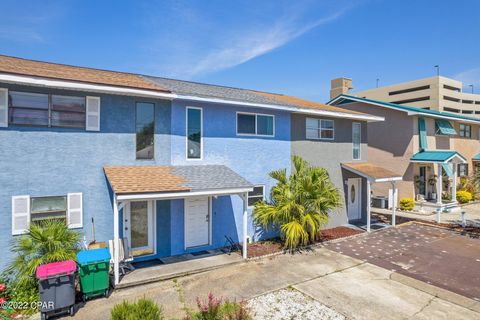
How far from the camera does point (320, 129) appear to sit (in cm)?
1636

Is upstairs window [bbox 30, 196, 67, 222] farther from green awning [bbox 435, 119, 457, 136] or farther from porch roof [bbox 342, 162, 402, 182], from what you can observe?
green awning [bbox 435, 119, 457, 136]

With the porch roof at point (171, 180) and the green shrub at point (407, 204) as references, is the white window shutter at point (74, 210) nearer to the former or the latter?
the porch roof at point (171, 180)

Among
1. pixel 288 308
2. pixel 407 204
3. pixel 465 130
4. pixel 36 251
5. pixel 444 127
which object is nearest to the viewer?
pixel 288 308

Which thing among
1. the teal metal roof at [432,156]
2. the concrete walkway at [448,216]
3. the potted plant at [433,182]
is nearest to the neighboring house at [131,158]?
the concrete walkway at [448,216]

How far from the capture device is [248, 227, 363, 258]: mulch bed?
12.2 m

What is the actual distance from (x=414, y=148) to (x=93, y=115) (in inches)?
865

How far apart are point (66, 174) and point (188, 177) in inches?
159

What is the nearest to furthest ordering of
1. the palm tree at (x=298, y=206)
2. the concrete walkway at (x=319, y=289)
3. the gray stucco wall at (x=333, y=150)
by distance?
1. the concrete walkway at (x=319, y=289)
2. the palm tree at (x=298, y=206)
3. the gray stucco wall at (x=333, y=150)

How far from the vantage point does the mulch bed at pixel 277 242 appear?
482 inches

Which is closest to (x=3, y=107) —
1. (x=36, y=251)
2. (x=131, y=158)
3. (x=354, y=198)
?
(x=131, y=158)

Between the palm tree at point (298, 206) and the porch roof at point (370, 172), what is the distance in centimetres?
295

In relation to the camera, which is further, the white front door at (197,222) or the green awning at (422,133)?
the green awning at (422,133)

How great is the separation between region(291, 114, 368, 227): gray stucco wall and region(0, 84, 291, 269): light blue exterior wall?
211cm

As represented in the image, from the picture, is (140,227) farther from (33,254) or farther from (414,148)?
(414,148)
